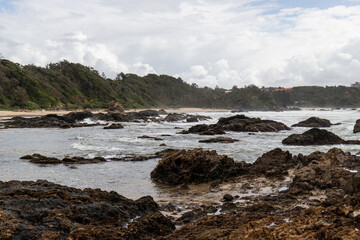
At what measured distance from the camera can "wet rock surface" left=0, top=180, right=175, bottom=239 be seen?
450cm

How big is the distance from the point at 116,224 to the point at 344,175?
20.0ft

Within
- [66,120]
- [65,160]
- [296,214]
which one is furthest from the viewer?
[66,120]

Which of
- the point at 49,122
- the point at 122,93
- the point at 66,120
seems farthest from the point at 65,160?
the point at 122,93

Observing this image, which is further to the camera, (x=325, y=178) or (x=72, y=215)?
(x=325, y=178)

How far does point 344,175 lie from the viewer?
27.9 feet

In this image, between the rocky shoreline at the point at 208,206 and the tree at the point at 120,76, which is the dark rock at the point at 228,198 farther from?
the tree at the point at 120,76

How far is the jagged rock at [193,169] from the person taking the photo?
31.6 ft

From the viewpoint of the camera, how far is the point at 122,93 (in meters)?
84.9

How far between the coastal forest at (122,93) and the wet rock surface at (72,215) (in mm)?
48672

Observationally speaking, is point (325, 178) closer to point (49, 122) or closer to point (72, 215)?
point (72, 215)

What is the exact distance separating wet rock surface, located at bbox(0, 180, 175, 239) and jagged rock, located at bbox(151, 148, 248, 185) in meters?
3.07

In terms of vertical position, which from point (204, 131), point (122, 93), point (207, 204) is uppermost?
point (122, 93)

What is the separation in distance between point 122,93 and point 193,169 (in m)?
77.0

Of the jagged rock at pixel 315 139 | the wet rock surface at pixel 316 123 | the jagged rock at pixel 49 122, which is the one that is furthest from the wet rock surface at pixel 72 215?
the wet rock surface at pixel 316 123
